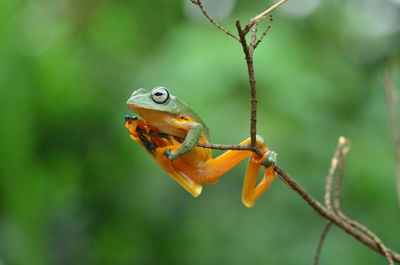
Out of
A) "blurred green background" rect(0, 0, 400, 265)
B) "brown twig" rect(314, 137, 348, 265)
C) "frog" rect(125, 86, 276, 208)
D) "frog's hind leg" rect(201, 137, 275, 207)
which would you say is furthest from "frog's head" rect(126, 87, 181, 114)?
"blurred green background" rect(0, 0, 400, 265)

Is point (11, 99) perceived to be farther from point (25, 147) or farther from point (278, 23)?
point (278, 23)

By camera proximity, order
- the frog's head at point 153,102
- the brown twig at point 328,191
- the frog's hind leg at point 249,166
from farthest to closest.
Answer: the brown twig at point 328,191 < the frog's hind leg at point 249,166 < the frog's head at point 153,102

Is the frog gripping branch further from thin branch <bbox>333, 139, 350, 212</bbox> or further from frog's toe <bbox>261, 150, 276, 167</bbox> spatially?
thin branch <bbox>333, 139, 350, 212</bbox>

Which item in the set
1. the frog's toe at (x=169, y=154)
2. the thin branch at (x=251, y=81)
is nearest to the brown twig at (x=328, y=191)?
the thin branch at (x=251, y=81)

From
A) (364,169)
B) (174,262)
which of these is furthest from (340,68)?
(174,262)

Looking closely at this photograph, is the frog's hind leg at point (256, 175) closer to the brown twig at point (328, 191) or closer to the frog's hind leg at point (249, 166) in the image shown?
the frog's hind leg at point (249, 166)
